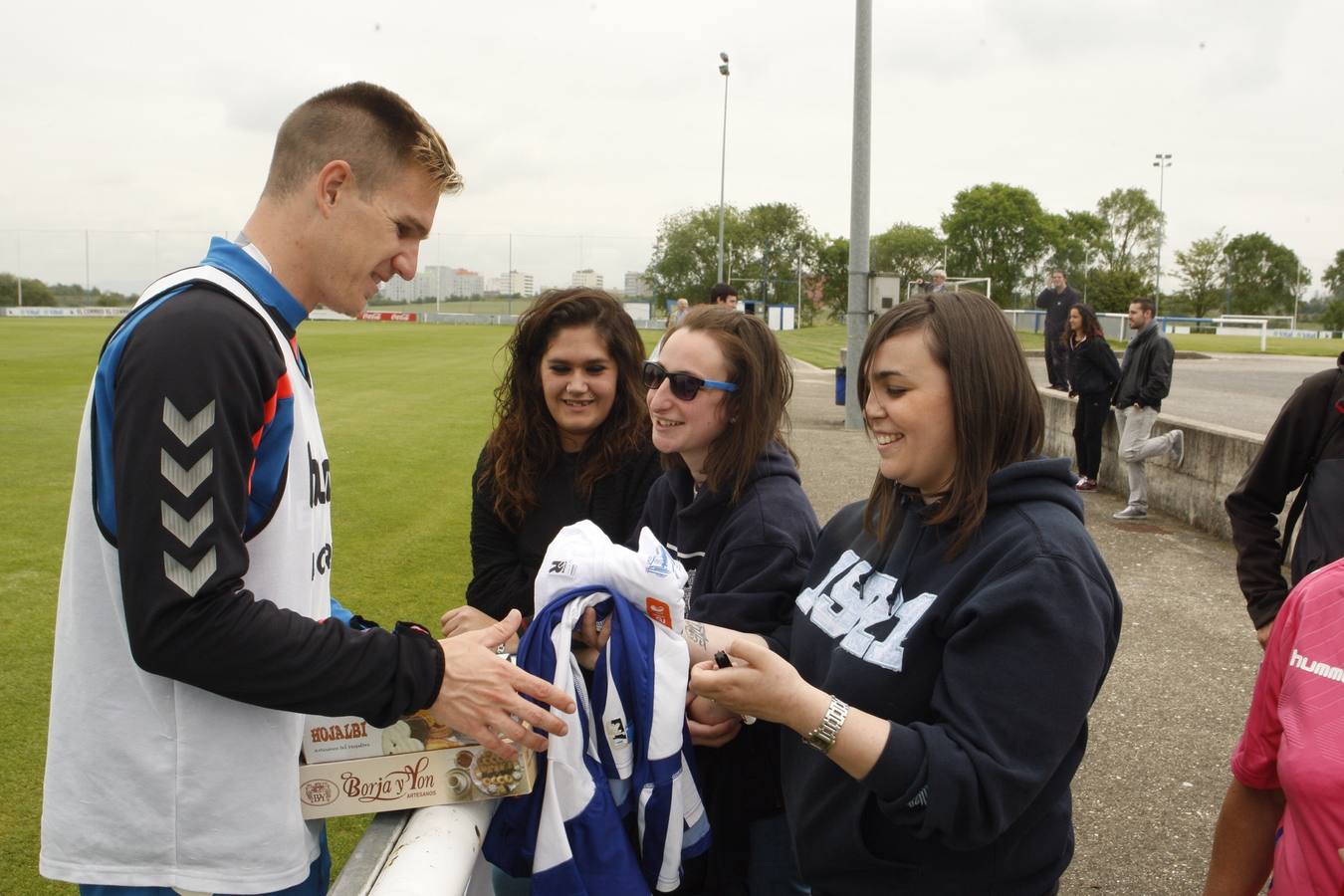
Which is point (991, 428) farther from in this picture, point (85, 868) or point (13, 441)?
point (13, 441)

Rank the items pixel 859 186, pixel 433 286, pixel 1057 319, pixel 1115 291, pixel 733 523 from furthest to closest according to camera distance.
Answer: pixel 433 286
pixel 1115 291
pixel 1057 319
pixel 859 186
pixel 733 523

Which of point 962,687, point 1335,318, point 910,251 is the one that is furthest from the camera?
point 910,251

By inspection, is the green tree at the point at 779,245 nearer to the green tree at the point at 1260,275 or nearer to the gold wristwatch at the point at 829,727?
the green tree at the point at 1260,275

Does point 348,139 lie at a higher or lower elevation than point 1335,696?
higher

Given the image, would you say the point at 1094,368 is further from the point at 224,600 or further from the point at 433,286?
the point at 433,286

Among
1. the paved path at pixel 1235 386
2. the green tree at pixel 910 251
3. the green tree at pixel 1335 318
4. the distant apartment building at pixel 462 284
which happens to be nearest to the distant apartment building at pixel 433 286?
the distant apartment building at pixel 462 284

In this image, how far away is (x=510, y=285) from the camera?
82375 mm

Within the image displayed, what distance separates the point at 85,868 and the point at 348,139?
1360 mm

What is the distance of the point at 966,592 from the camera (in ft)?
5.86

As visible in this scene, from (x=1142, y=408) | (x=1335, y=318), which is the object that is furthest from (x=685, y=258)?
(x=1142, y=408)

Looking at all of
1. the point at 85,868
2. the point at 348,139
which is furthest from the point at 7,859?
the point at 348,139

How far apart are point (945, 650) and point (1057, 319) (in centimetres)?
1597

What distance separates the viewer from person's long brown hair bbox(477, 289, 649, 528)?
10.5ft

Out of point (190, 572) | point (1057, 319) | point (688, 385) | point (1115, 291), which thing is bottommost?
point (190, 572)
